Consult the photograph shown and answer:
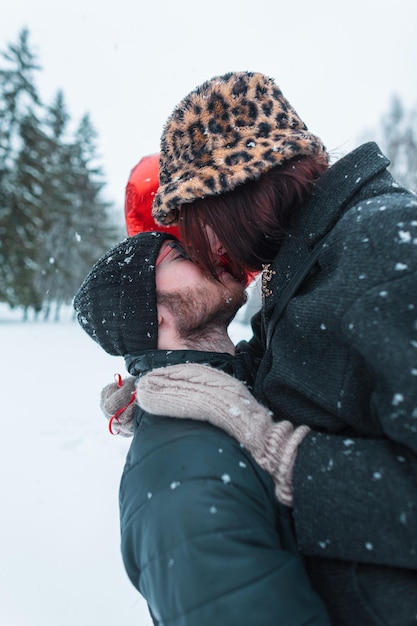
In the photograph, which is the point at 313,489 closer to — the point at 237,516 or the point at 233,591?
the point at 237,516

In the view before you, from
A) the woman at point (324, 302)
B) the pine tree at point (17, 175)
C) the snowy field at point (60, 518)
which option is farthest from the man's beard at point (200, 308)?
the pine tree at point (17, 175)

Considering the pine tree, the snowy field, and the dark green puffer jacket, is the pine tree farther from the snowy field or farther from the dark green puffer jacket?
the dark green puffer jacket

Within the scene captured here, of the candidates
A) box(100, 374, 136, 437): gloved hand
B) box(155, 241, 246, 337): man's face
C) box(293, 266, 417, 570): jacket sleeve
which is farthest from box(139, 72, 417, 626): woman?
box(100, 374, 136, 437): gloved hand

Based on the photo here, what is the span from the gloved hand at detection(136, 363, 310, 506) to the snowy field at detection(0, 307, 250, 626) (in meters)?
2.31

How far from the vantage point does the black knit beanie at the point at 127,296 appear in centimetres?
178

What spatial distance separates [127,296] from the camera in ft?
5.88

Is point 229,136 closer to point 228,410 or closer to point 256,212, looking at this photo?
point 256,212

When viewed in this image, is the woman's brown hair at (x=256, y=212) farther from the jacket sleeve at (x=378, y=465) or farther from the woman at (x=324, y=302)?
the jacket sleeve at (x=378, y=465)

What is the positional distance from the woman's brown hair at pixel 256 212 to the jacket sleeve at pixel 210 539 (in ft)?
2.21

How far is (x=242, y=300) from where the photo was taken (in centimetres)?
183

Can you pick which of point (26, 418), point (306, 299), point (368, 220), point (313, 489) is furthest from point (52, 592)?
point (26, 418)

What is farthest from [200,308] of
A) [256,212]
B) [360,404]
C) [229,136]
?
[360,404]

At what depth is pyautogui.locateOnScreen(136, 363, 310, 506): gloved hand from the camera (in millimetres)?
1148

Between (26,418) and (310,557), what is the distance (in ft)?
20.7
